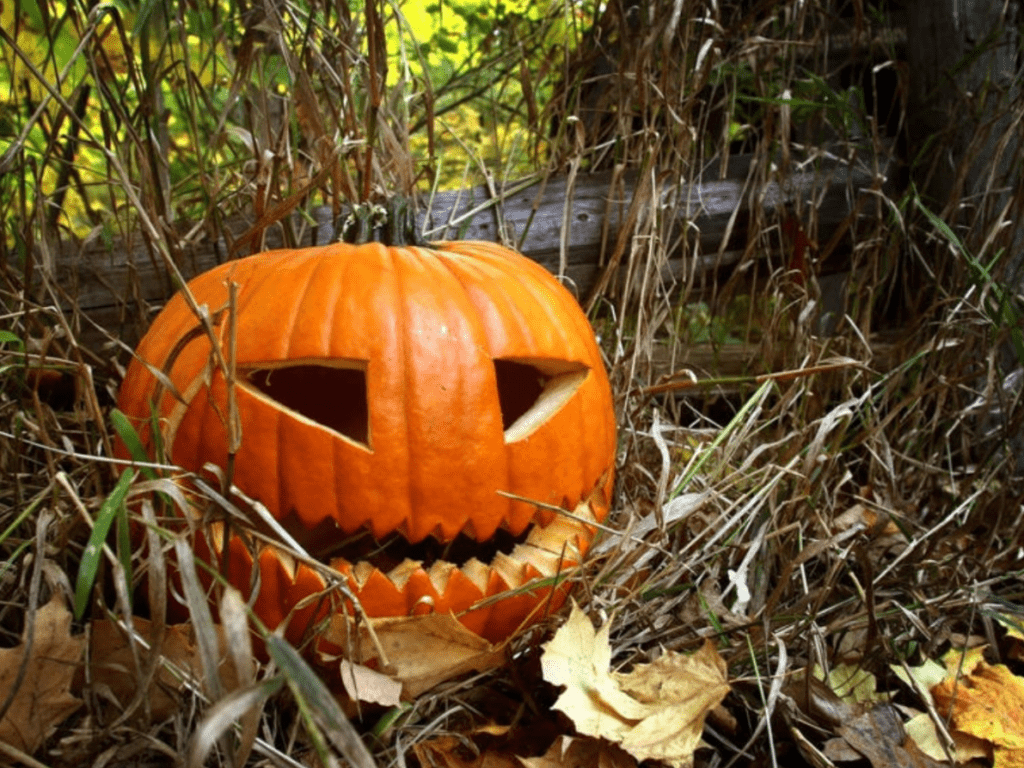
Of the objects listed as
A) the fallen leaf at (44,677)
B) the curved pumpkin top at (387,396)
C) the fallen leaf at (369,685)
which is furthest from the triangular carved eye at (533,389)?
the fallen leaf at (44,677)

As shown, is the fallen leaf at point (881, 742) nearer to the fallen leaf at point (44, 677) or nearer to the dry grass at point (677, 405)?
the dry grass at point (677, 405)

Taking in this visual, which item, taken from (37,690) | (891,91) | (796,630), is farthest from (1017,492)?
(37,690)

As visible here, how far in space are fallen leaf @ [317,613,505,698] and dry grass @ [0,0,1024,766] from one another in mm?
51

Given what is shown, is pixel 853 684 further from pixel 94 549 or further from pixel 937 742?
pixel 94 549

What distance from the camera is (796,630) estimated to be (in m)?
1.27

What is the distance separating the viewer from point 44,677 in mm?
1052

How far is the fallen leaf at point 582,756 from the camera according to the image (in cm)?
108

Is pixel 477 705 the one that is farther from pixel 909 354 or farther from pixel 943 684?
pixel 909 354

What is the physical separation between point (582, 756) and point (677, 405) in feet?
3.75

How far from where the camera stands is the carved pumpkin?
123 cm

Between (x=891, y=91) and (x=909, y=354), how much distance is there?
50.4 inches

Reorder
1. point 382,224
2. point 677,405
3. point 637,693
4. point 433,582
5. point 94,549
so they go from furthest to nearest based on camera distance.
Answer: point 677,405 → point 382,224 → point 433,582 → point 637,693 → point 94,549

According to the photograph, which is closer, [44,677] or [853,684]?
[44,677]

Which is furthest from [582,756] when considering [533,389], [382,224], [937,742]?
[382,224]
